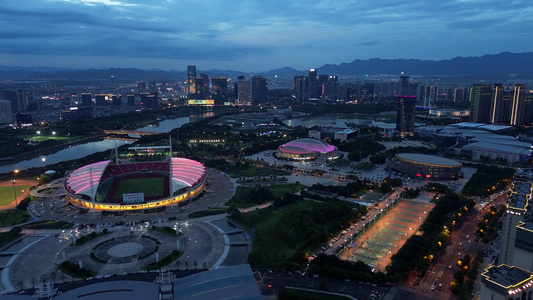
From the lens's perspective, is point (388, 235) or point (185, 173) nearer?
point (388, 235)

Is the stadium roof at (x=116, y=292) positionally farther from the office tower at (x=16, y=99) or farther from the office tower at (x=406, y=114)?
the office tower at (x=16, y=99)

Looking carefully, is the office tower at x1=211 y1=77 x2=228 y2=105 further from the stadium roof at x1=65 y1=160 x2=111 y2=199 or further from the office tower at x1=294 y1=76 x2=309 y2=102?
the stadium roof at x1=65 y1=160 x2=111 y2=199

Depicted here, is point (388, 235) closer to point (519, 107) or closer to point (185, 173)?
point (185, 173)

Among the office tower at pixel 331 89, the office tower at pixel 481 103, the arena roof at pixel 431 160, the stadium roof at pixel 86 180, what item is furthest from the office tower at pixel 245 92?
the stadium roof at pixel 86 180

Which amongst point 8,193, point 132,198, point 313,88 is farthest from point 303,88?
point 132,198

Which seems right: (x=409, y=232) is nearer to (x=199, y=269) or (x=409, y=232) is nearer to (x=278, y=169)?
(x=199, y=269)

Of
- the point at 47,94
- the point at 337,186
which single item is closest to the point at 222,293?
the point at 337,186
